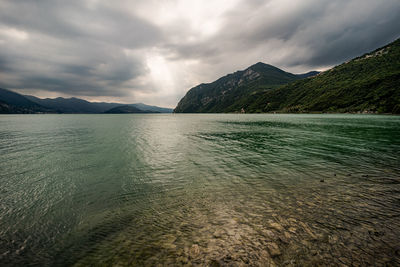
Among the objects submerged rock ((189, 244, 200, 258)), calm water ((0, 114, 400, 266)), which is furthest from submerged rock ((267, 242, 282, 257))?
submerged rock ((189, 244, 200, 258))

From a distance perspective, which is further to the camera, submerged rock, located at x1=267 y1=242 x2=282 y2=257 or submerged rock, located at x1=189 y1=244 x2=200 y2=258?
submerged rock, located at x1=189 y1=244 x2=200 y2=258

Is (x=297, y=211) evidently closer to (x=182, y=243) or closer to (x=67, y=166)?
(x=182, y=243)

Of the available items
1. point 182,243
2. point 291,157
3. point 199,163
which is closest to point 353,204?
point 182,243

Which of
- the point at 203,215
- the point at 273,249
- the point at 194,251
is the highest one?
the point at 273,249

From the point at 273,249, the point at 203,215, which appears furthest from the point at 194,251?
the point at 273,249

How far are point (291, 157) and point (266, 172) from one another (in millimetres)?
8666

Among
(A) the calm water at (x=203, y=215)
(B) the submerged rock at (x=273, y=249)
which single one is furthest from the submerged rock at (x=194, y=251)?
(B) the submerged rock at (x=273, y=249)

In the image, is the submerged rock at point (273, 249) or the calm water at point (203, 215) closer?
the submerged rock at point (273, 249)

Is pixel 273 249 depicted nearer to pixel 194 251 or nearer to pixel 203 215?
pixel 194 251

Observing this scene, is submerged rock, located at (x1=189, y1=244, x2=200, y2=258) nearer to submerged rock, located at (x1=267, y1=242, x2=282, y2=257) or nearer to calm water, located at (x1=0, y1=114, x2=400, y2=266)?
calm water, located at (x1=0, y1=114, x2=400, y2=266)

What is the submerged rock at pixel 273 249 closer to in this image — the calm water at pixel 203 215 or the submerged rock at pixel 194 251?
the calm water at pixel 203 215

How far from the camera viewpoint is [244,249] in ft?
25.6

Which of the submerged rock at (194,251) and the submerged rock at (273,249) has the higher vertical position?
the submerged rock at (273,249)

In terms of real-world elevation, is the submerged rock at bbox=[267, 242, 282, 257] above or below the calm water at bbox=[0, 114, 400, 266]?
above
